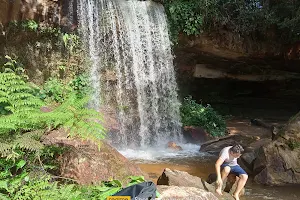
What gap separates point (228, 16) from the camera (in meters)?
11.9

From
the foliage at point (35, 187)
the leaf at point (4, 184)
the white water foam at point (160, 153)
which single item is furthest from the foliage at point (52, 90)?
the leaf at point (4, 184)

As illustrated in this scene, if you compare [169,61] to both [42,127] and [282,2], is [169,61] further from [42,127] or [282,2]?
[42,127]

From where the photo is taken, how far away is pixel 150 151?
9.08 meters

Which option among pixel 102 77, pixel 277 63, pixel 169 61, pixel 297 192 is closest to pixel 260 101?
pixel 277 63

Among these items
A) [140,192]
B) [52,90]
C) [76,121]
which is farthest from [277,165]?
[52,90]

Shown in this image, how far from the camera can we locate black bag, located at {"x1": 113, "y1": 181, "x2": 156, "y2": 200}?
349 centimetres

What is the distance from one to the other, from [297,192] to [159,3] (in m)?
8.77

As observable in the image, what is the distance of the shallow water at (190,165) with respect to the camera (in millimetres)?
5743

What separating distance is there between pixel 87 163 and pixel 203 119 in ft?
24.7

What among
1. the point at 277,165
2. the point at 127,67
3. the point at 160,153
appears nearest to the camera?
the point at 277,165

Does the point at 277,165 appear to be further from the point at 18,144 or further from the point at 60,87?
the point at 60,87

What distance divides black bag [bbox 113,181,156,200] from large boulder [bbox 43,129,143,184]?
81 cm

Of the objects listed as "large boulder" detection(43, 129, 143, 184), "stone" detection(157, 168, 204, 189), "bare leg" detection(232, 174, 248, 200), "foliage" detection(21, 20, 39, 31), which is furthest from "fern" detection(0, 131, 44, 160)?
"foliage" detection(21, 20, 39, 31)

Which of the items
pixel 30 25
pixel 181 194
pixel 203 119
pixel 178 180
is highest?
pixel 30 25
